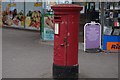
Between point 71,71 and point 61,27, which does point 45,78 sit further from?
point 61,27

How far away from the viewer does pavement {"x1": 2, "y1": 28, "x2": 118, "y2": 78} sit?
25.8 feet

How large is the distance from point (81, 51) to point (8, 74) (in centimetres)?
415

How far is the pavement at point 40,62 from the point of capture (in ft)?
25.8

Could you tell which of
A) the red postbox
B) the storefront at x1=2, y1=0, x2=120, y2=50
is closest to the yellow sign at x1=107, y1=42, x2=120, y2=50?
the storefront at x1=2, y1=0, x2=120, y2=50

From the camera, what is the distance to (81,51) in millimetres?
11383

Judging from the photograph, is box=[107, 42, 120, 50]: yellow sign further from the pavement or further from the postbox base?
the postbox base

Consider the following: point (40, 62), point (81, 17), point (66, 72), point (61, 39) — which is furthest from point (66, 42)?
point (81, 17)

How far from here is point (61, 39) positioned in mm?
7098

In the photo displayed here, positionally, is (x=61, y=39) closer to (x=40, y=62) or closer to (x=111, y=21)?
(x=40, y=62)

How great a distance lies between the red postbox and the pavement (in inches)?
24.9

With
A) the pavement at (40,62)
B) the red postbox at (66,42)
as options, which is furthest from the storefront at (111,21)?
the red postbox at (66,42)

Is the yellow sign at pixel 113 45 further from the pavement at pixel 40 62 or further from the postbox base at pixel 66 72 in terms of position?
the postbox base at pixel 66 72

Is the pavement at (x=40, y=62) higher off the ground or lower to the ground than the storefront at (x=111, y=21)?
lower

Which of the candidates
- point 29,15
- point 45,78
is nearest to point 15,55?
point 45,78
